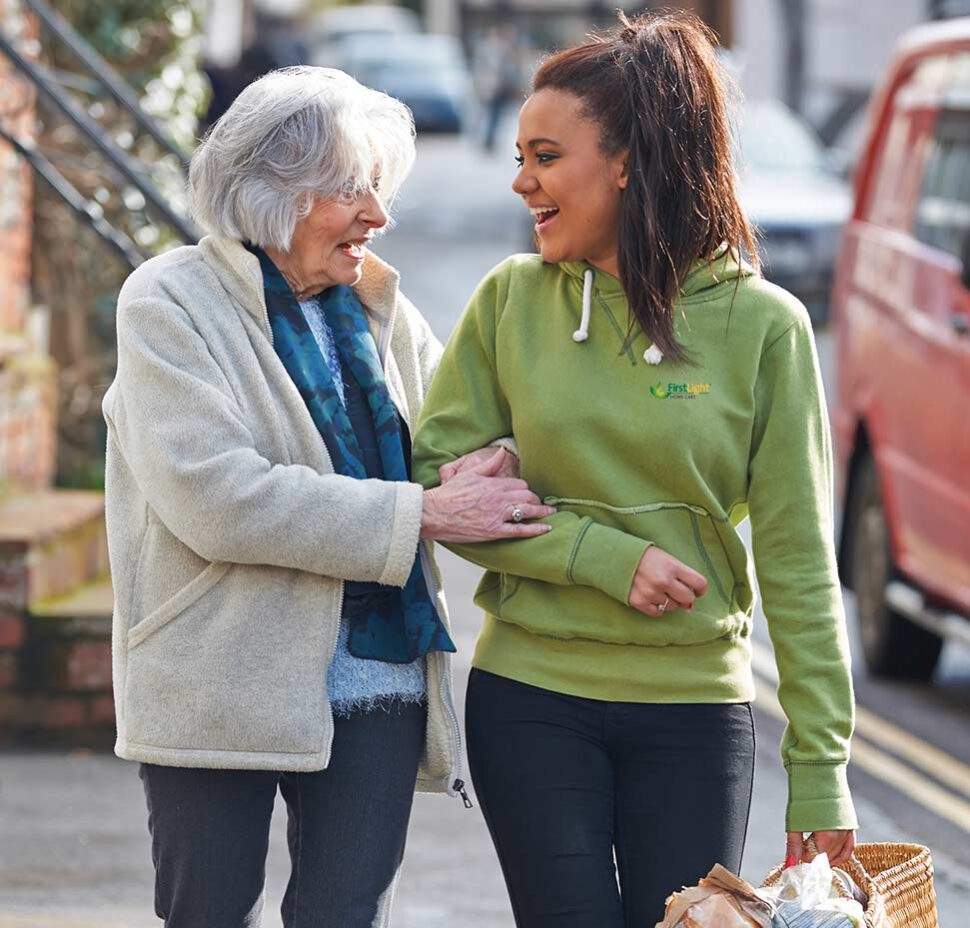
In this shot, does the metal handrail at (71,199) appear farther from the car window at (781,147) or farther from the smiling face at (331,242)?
the car window at (781,147)

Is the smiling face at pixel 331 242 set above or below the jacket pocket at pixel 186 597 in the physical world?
above

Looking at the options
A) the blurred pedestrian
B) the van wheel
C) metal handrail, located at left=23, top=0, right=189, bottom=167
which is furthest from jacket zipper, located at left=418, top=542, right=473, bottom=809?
the blurred pedestrian

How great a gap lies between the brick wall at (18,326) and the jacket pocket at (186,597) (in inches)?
169

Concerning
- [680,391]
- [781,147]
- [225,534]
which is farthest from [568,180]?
[781,147]

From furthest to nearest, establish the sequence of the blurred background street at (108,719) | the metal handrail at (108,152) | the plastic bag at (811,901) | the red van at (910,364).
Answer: the red van at (910,364), the metal handrail at (108,152), the blurred background street at (108,719), the plastic bag at (811,901)

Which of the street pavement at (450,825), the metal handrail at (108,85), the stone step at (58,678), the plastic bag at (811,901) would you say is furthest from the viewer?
the metal handrail at (108,85)

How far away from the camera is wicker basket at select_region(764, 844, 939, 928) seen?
3145 millimetres

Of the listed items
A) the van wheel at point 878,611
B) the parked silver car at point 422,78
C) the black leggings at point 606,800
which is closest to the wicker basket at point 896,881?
the black leggings at point 606,800

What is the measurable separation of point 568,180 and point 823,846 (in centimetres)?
107

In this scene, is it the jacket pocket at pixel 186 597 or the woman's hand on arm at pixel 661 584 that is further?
the jacket pocket at pixel 186 597

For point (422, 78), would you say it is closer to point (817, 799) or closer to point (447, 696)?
point (447, 696)

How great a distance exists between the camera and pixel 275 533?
10.9ft

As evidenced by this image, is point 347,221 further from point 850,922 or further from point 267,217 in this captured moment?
point 850,922

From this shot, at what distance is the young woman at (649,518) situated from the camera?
10.9 feet
